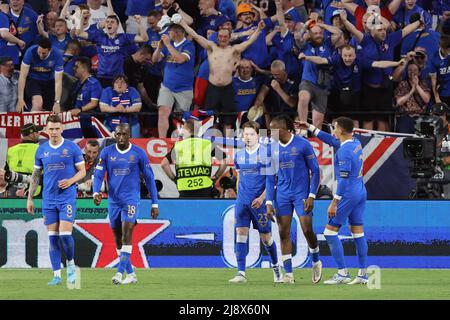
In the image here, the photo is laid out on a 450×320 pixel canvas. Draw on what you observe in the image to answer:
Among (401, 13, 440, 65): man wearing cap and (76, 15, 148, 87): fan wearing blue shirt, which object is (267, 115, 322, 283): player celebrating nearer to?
(401, 13, 440, 65): man wearing cap

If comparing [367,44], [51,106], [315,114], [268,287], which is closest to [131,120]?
[51,106]

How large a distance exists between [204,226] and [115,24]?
4850 mm

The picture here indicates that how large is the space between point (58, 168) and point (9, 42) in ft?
22.5

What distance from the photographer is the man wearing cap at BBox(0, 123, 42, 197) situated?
19922mm

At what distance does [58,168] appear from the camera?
16.6 metres

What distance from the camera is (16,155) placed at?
20.0 metres

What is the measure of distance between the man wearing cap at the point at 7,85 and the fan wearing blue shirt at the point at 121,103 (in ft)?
5.96

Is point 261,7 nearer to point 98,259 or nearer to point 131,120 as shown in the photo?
point 131,120

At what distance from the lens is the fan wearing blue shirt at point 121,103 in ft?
70.0

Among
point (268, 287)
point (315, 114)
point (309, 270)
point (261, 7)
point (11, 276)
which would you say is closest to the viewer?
point (268, 287)

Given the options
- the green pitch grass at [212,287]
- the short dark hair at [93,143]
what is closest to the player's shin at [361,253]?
the green pitch grass at [212,287]

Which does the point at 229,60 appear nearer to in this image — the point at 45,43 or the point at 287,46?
the point at 287,46

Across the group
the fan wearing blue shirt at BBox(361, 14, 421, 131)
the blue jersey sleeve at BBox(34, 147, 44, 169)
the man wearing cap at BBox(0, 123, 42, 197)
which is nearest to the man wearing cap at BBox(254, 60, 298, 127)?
the fan wearing blue shirt at BBox(361, 14, 421, 131)

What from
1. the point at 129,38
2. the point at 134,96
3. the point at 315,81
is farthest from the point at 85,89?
the point at 315,81
